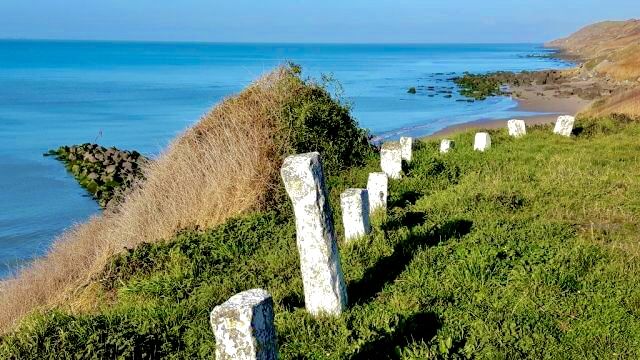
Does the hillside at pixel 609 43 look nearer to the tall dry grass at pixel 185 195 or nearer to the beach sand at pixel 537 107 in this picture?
the beach sand at pixel 537 107

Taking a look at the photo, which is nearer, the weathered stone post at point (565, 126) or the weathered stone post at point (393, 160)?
the weathered stone post at point (393, 160)

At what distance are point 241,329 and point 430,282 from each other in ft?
10.6

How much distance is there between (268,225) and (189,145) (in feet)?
17.4

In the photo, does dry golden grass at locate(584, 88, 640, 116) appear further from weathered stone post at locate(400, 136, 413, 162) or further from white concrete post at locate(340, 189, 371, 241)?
white concrete post at locate(340, 189, 371, 241)

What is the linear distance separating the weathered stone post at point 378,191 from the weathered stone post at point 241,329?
5.94 meters

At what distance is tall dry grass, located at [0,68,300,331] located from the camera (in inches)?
478

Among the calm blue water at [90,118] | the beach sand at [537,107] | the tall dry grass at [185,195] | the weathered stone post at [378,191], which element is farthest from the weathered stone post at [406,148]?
the beach sand at [537,107]

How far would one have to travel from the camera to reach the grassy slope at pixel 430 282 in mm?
6191

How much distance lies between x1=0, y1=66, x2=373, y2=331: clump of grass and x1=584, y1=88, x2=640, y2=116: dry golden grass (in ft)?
39.9

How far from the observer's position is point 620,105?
25141 mm

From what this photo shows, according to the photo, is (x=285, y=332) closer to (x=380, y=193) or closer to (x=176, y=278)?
(x=176, y=278)

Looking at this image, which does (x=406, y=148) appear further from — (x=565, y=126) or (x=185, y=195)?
(x=565, y=126)

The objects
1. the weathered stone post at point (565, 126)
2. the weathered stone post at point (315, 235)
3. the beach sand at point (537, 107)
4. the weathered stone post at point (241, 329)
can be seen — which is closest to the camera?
the weathered stone post at point (241, 329)

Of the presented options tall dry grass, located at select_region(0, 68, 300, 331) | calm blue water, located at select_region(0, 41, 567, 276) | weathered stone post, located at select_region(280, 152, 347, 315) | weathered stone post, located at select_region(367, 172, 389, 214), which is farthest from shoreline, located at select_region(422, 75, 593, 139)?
weathered stone post, located at select_region(280, 152, 347, 315)
